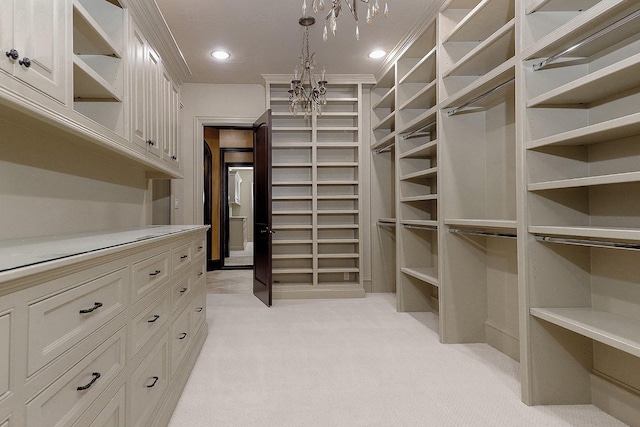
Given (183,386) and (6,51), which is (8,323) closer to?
(6,51)

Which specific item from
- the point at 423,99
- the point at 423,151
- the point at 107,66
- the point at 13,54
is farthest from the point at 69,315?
the point at 423,99

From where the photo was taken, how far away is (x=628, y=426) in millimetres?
1801

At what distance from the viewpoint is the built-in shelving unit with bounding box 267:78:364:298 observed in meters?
4.73

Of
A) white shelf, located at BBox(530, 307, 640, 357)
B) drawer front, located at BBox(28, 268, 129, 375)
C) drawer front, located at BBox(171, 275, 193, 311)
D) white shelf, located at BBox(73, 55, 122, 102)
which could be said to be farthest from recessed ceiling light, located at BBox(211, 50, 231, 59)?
white shelf, located at BBox(530, 307, 640, 357)

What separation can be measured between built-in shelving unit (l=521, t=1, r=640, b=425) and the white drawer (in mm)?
1964

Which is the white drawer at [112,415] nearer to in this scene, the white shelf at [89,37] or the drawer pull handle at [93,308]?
the drawer pull handle at [93,308]

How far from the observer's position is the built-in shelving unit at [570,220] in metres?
1.83

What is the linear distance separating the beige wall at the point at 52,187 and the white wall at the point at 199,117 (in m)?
2.03

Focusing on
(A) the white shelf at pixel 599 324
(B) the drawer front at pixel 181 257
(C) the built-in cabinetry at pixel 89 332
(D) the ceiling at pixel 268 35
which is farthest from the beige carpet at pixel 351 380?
(D) the ceiling at pixel 268 35

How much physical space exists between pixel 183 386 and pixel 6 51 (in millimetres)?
1846

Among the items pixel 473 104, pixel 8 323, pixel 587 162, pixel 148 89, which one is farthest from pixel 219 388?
pixel 473 104

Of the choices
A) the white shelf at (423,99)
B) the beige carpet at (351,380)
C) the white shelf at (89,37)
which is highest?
the white shelf at (423,99)

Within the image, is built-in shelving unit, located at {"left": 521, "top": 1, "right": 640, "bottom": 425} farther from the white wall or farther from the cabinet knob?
the white wall

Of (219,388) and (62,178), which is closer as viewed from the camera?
(62,178)
